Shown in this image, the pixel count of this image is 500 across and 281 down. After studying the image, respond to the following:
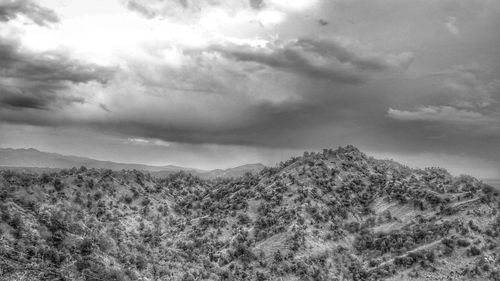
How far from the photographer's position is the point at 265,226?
298ft

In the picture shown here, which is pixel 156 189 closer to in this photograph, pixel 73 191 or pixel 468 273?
pixel 73 191

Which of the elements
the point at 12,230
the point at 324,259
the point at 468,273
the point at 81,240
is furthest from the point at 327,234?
the point at 12,230

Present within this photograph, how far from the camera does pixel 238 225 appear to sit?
94000 mm

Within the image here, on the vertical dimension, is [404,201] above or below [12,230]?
above

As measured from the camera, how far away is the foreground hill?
5375cm

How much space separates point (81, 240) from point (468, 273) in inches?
2257

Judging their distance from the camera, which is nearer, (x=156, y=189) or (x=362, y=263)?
(x=362, y=263)

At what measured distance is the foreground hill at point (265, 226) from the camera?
2116 inches

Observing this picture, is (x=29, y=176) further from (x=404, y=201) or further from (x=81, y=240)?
(x=404, y=201)

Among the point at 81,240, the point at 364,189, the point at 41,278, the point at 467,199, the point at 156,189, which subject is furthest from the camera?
the point at 156,189

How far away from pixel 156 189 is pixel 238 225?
108 feet

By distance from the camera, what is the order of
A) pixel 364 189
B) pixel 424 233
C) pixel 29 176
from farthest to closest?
pixel 364 189 → pixel 29 176 → pixel 424 233

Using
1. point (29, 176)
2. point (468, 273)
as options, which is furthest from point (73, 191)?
point (468, 273)

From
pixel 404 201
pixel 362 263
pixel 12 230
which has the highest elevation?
pixel 404 201
